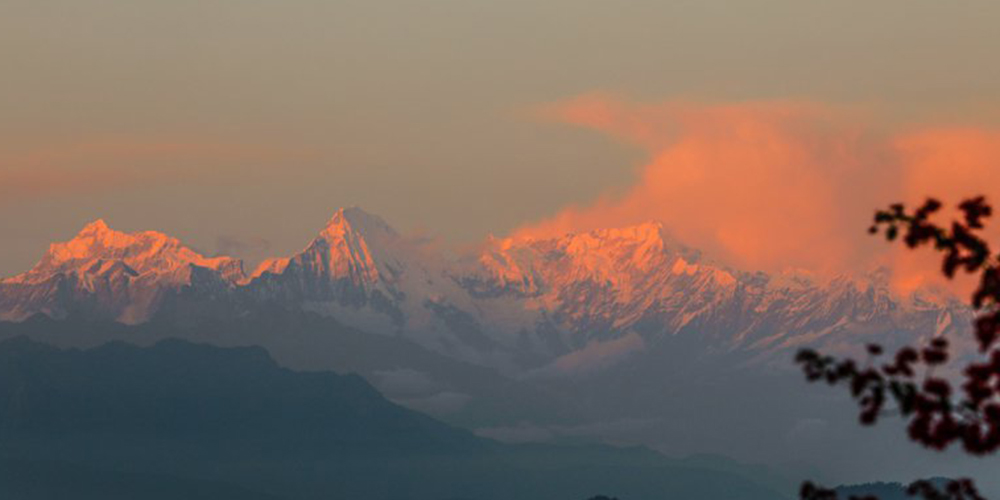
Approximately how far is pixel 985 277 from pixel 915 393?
249 centimetres

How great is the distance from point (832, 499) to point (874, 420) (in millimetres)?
4865

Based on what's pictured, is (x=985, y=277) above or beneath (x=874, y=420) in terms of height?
above

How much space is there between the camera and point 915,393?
37.8 m

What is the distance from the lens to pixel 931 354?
121 feet

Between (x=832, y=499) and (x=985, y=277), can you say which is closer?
(x=985, y=277)

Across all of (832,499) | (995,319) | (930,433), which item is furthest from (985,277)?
(832,499)

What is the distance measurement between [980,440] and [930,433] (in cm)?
118

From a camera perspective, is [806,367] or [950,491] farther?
[950,491]

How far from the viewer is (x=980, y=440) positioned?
125 ft

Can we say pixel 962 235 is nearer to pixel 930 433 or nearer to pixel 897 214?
pixel 897 214

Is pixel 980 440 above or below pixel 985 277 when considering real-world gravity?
below

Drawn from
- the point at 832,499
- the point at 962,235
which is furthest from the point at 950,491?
the point at 962,235

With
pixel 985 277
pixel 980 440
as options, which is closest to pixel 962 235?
pixel 985 277

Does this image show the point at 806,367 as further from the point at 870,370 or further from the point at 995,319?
the point at 995,319
